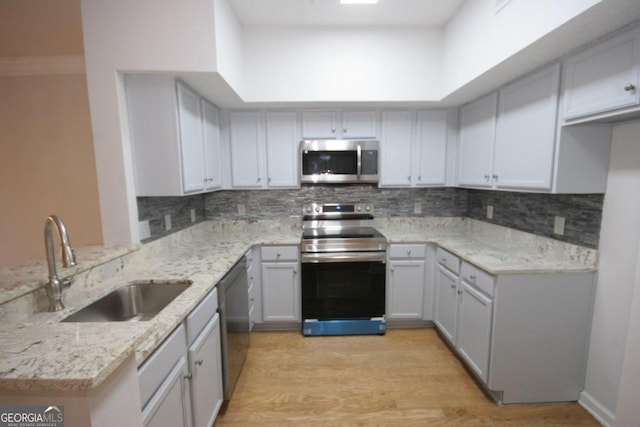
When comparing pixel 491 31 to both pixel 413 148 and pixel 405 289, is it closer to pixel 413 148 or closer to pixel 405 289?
pixel 413 148

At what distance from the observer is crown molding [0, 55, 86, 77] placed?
2.52m

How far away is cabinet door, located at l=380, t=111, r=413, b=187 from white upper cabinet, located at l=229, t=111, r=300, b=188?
97 cm

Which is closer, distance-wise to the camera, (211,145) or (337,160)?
(211,145)

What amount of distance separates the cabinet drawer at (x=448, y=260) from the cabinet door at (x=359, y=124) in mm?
1407

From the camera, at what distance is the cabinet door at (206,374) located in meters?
1.35

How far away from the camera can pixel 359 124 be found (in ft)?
9.44

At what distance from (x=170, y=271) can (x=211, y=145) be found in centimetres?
136

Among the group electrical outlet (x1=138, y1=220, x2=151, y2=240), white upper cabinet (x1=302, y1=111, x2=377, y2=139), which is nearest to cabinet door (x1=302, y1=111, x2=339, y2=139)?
white upper cabinet (x1=302, y1=111, x2=377, y2=139)

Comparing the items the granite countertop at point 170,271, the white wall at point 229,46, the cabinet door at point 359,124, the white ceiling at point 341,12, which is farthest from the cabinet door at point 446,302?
the white wall at point 229,46

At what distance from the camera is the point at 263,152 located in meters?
2.92

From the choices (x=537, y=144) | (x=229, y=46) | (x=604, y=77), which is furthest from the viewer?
(x=229, y=46)

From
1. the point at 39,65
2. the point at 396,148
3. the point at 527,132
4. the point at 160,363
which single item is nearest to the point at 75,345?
the point at 160,363

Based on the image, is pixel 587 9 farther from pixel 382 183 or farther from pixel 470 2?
pixel 382 183

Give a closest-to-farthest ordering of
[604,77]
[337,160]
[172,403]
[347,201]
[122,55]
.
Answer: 1. [172,403]
2. [604,77]
3. [122,55]
4. [337,160]
5. [347,201]
